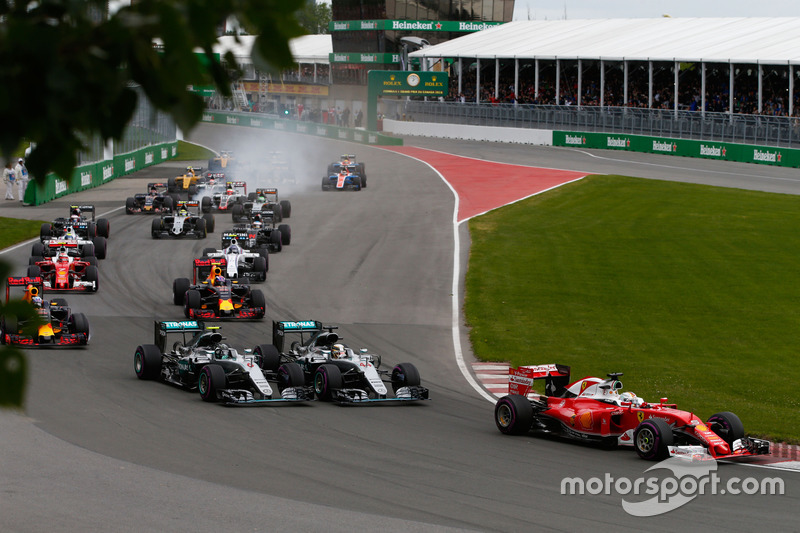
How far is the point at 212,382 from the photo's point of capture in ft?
58.4

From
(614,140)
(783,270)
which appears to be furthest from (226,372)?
(614,140)

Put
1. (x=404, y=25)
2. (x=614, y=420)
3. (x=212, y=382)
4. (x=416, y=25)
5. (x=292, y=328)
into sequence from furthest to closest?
(x=416, y=25)
(x=404, y=25)
(x=292, y=328)
(x=212, y=382)
(x=614, y=420)

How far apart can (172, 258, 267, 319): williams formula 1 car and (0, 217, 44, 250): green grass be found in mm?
11591

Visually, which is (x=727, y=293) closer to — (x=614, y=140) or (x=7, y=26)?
(x=7, y=26)

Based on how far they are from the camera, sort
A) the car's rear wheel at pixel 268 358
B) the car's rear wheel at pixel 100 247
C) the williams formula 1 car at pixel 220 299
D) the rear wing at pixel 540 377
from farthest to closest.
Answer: the car's rear wheel at pixel 100 247 < the williams formula 1 car at pixel 220 299 < the car's rear wheel at pixel 268 358 < the rear wing at pixel 540 377

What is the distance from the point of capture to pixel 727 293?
2934 cm

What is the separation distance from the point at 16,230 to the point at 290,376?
22.4 meters

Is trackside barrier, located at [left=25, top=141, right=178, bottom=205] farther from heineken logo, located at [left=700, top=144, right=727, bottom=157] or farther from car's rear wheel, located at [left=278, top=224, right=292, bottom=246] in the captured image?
heineken logo, located at [left=700, top=144, right=727, bottom=157]

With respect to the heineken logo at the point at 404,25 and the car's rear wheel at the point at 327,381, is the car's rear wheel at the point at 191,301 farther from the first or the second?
the heineken logo at the point at 404,25

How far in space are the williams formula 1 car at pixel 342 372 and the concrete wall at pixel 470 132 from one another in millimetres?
51247

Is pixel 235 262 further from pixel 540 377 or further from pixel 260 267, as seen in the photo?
pixel 540 377

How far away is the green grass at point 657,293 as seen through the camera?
20766 mm
